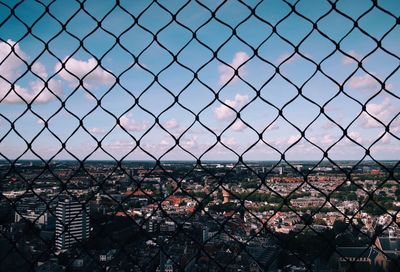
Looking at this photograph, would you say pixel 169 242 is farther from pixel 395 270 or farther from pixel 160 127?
pixel 395 270

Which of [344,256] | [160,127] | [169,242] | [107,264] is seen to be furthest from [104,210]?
[344,256]

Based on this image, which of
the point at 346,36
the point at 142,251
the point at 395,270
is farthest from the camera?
the point at 142,251

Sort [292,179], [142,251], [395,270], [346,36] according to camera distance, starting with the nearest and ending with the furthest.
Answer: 1. [346,36]
2. [395,270]
3. [292,179]
4. [142,251]

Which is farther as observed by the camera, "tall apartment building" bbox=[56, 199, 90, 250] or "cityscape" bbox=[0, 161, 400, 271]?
"tall apartment building" bbox=[56, 199, 90, 250]

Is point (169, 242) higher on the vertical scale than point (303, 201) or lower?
lower

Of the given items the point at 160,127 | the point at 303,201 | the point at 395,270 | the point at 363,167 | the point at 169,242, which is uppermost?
the point at 160,127

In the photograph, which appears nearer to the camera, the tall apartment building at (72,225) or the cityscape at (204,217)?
the cityscape at (204,217)

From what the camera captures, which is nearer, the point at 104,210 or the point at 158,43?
the point at 158,43
